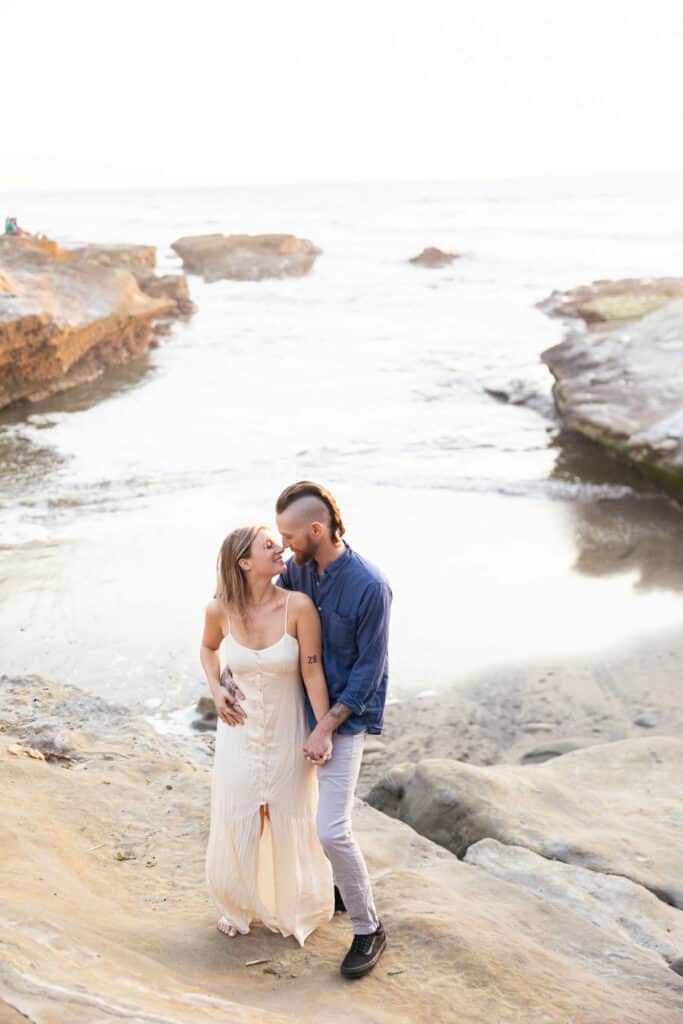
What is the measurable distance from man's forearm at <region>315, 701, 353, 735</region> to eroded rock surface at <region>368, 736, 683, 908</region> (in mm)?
1609

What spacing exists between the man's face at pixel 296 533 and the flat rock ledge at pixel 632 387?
874 centimetres

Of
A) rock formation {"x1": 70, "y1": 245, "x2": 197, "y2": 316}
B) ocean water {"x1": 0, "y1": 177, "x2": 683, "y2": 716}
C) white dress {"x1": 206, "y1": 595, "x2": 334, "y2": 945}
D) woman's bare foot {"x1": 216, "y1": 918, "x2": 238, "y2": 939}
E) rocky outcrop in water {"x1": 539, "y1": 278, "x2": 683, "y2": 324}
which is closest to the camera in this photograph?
white dress {"x1": 206, "y1": 595, "x2": 334, "y2": 945}

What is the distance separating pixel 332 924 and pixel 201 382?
52.9 feet

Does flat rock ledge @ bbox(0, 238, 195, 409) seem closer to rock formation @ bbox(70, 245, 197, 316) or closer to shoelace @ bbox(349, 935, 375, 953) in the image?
rock formation @ bbox(70, 245, 197, 316)

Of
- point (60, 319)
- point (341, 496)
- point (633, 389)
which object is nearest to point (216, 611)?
point (341, 496)

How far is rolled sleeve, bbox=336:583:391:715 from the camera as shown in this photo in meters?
3.35

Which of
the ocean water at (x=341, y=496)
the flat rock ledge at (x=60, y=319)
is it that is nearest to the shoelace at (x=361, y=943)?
the ocean water at (x=341, y=496)

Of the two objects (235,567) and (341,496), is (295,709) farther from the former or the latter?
(341,496)

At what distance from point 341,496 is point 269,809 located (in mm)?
8559

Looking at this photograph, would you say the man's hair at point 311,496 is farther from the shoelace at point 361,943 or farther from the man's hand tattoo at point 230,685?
the shoelace at point 361,943

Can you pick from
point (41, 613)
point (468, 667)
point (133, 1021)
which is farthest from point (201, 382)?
point (133, 1021)

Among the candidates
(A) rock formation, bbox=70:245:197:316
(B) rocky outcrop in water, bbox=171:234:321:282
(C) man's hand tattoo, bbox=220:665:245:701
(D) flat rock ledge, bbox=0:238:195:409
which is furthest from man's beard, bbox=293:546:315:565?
→ (B) rocky outcrop in water, bbox=171:234:321:282

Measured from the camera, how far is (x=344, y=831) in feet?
11.2

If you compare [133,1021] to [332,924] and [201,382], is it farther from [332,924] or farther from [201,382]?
[201,382]
